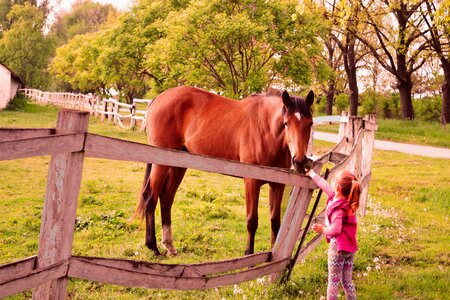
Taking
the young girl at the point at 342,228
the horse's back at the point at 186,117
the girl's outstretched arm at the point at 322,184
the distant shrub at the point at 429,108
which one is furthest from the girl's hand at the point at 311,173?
the distant shrub at the point at 429,108

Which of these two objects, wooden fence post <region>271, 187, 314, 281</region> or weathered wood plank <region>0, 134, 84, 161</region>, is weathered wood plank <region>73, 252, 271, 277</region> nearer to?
wooden fence post <region>271, 187, 314, 281</region>

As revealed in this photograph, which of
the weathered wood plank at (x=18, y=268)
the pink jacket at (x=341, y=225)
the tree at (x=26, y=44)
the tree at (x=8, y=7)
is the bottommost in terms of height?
the weathered wood plank at (x=18, y=268)

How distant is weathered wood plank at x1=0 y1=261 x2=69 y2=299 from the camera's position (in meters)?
2.50

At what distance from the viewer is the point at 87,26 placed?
74.8m

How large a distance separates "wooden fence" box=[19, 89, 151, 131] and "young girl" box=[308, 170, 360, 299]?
20.4m

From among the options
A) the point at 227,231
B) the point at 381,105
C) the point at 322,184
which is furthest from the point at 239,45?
the point at 381,105

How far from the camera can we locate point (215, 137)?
645cm

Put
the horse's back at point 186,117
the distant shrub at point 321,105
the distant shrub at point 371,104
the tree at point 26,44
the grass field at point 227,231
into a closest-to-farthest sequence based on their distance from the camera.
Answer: the grass field at point 227,231
the horse's back at point 186,117
the distant shrub at point 371,104
the distant shrub at point 321,105
the tree at point 26,44

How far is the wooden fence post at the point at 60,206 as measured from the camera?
2.72 m

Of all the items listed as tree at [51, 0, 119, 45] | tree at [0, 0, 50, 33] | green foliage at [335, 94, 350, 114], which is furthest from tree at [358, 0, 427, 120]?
tree at [51, 0, 119, 45]

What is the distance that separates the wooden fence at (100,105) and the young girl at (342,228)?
Answer: 66.9 ft

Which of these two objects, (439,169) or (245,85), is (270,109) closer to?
(439,169)

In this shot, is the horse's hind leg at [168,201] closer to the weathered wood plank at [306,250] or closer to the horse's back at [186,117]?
the horse's back at [186,117]

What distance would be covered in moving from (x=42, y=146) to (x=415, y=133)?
864 inches
